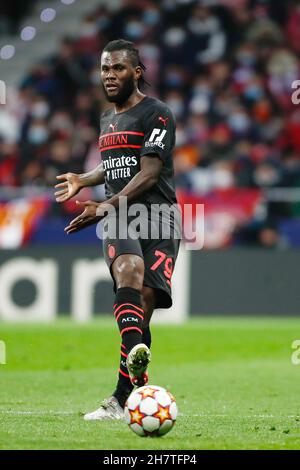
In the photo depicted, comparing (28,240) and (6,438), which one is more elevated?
(28,240)

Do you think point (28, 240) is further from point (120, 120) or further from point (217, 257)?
point (120, 120)

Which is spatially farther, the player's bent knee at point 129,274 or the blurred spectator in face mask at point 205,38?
the blurred spectator in face mask at point 205,38

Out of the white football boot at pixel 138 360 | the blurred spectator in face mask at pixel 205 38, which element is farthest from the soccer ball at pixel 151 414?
the blurred spectator in face mask at pixel 205 38

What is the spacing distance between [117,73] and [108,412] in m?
2.19

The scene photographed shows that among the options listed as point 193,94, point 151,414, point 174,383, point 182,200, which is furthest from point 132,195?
point 193,94

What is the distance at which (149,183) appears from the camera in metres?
6.79

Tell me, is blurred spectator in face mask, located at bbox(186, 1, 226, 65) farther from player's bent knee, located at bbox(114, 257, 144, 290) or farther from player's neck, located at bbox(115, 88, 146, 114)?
player's bent knee, located at bbox(114, 257, 144, 290)

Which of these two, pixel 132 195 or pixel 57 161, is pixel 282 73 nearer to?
pixel 57 161

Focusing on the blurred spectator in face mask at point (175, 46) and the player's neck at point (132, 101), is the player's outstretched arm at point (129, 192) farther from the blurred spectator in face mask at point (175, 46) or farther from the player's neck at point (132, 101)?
the blurred spectator in face mask at point (175, 46)

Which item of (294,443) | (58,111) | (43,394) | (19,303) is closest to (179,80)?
(58,111)

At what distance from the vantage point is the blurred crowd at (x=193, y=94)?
1675 cm

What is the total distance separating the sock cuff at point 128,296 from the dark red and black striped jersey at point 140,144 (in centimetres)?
67

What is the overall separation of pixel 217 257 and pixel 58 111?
467cm

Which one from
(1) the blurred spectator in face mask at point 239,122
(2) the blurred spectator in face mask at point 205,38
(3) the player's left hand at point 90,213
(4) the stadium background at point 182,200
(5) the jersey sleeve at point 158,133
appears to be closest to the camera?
(3) the player's left hand at point 90,213
